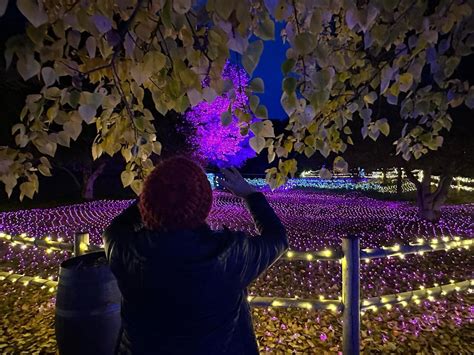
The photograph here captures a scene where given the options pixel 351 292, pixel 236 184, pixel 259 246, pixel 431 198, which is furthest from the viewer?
pixel 431 198

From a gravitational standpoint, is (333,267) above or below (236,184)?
below

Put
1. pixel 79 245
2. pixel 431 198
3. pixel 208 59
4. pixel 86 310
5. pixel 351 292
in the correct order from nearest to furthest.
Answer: pixel 208 59, pixel 86 310, pixel 351 292, pixel 79 245, pixel 431 198

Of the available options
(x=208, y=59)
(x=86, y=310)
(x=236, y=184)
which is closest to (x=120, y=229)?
(x=236, y=184)

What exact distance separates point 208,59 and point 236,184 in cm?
73

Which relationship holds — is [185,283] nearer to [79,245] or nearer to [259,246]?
[259,246]

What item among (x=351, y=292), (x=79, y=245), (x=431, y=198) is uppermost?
(x=79, y=245)


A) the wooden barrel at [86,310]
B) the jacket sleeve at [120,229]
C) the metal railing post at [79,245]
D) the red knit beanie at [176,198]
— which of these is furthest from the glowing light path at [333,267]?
the red knit beanie at [176,198]

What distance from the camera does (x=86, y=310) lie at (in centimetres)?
304

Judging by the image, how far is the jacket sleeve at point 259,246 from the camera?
163 cm

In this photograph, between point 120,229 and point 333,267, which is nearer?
point 120,229

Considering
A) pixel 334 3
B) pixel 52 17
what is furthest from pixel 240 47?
pixel 52 17

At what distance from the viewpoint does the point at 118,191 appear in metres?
29.6

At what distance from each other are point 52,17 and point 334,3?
155 cm

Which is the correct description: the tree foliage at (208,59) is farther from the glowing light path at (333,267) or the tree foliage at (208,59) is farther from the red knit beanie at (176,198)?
the glowing light path at (333,267)
